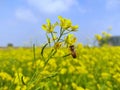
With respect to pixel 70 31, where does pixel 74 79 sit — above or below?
below

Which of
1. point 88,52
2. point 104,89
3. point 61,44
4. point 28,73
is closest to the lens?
point 61,44

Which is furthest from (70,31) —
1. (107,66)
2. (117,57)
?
(117,57)

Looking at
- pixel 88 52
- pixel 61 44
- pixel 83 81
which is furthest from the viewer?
pixel 88 52

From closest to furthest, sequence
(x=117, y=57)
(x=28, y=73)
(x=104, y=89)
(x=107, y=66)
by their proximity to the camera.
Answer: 1. (x=104, y=89)
2. (x=28, y=73)
3. (x=107, y=66)
4. (x=117, y=57)

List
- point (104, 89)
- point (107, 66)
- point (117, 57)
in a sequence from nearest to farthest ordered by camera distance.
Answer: point (104, 89), point (107, 66), point (117, 57)

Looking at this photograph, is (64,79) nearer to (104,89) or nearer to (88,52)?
(104,89)

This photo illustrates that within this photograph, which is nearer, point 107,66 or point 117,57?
point 107,66

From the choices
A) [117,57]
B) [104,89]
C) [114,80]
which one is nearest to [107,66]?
[117,57]

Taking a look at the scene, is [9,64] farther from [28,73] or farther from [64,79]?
[64,79]

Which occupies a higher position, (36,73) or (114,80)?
(36,73)

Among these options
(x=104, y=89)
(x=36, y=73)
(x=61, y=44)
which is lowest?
Answer: (x=104, y=89)
